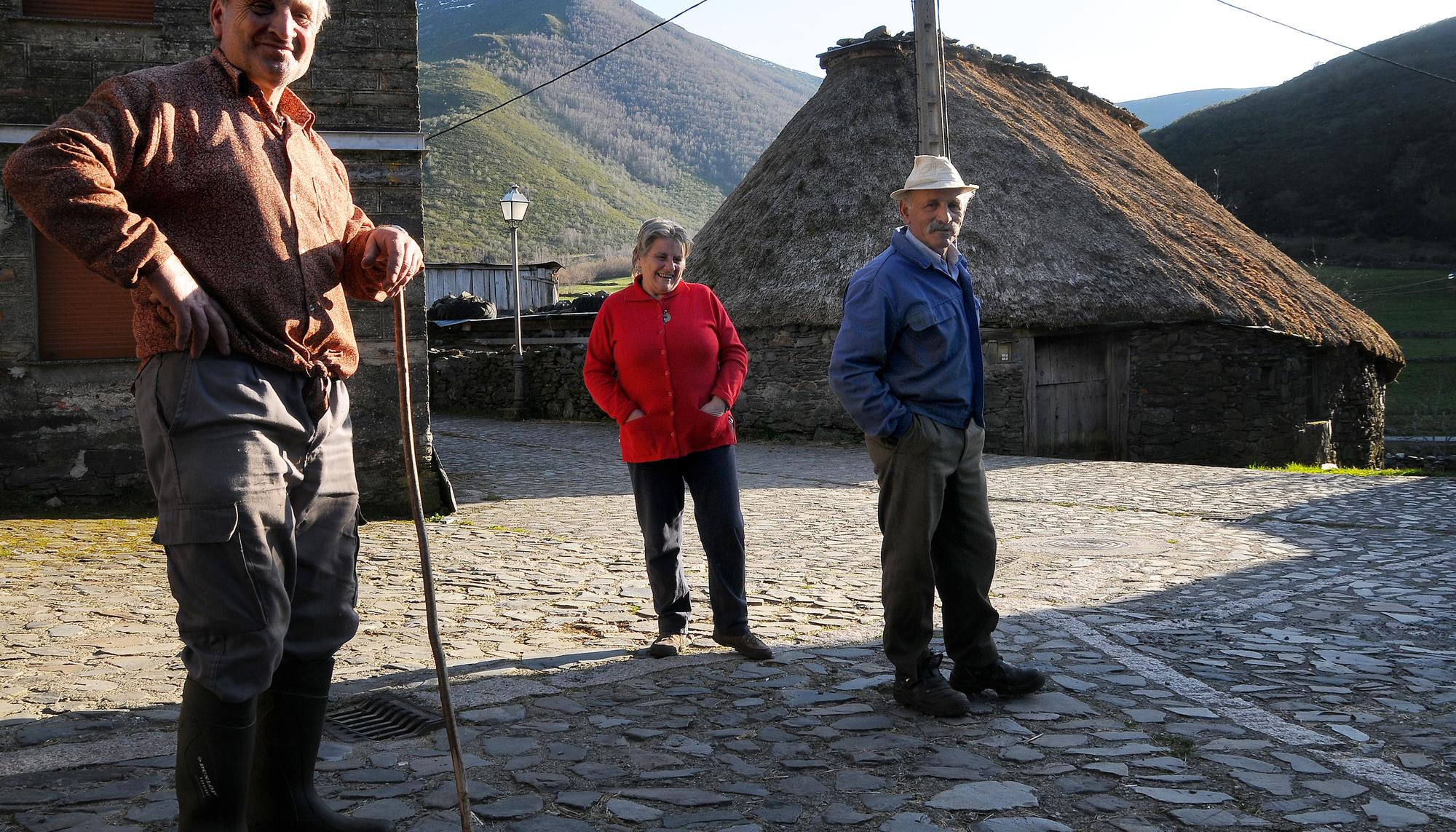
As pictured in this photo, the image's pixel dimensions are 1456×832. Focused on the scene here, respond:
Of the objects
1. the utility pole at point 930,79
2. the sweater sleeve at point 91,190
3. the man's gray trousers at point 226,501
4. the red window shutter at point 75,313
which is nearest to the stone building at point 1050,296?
the utility pole at point 930,79

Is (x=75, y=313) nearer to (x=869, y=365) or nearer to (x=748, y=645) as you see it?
(x=748, y=645)

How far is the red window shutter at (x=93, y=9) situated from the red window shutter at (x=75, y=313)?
5.21ft

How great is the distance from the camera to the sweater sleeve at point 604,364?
15.4ft

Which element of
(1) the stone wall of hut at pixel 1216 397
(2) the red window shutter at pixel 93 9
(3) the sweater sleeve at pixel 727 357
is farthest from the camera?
(1) the stone wall of hut at pixel 1216 397

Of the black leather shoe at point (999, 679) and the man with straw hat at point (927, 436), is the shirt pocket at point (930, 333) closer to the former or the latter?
the man with straw hat at point (927, 436)

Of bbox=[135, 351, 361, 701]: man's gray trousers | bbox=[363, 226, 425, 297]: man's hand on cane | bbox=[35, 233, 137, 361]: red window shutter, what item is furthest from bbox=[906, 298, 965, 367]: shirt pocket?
bbox=[35, 233, 137, 361]: red window shutter

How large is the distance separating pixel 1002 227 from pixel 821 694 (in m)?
13.3

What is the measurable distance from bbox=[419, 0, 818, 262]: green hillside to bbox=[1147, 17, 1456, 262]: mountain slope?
3308 centimetres

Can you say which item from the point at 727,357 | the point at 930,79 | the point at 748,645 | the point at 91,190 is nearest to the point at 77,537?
the point at 727,357

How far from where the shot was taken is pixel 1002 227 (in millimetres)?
16438

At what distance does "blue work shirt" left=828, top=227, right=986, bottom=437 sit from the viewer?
3820mm

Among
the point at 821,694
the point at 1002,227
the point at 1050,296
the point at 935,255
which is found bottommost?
the point at 821,694

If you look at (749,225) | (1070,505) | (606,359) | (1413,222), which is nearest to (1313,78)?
(1413,222)

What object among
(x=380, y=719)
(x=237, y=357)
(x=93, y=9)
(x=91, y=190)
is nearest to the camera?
(x=91, y=190)
